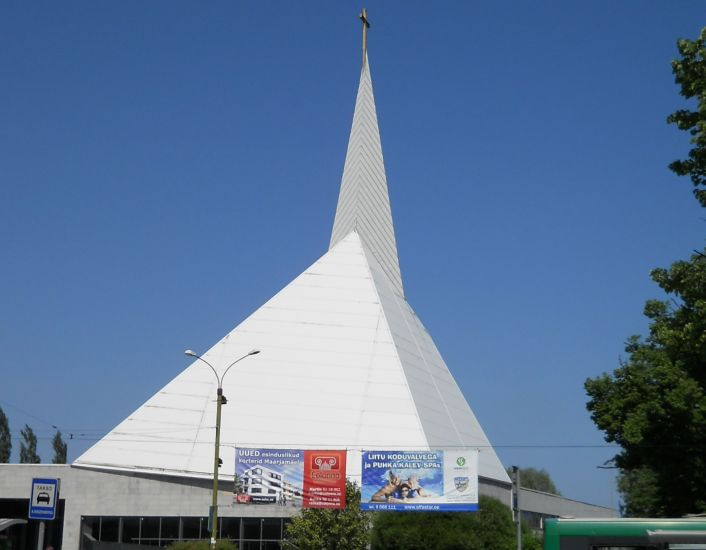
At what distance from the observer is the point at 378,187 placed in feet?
223

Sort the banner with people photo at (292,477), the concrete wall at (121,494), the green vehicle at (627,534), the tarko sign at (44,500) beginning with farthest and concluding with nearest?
the concrete wall at (121,494), the banner with people photo at (292,477), the tarko sign at (44,500), the green vehicle at (627,534)

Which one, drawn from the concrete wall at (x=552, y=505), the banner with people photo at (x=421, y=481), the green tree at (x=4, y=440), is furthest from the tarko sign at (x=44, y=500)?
the green tree at (x=4, y=440)

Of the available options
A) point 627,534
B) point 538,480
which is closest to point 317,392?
point 627,534

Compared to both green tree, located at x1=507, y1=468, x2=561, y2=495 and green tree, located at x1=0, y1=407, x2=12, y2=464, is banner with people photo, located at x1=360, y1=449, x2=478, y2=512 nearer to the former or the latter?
green tree, located at x1=0, y1=407, x2=12, y2=464

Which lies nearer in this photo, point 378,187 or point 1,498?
point 1,498

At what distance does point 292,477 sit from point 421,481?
5.28m

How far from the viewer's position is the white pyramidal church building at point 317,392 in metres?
47.9

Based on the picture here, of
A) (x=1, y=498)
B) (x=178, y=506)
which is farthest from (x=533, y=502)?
(x=1, y=498)

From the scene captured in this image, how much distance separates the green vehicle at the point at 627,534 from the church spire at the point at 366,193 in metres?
42.7

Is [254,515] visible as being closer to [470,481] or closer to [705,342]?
[470,481]

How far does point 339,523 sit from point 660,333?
64.3 feet

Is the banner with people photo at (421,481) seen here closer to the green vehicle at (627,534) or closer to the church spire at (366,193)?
the green vehicle at (627,534)

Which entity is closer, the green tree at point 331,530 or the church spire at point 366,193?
the green tree at point 331,530

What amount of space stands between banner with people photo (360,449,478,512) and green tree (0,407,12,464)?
58.2 metres
